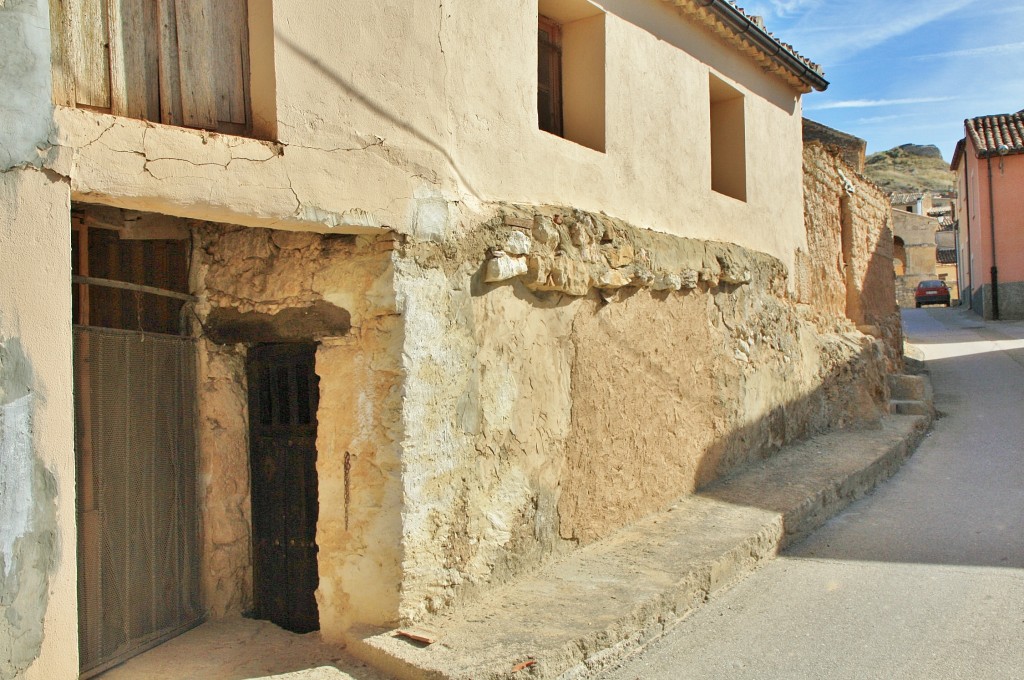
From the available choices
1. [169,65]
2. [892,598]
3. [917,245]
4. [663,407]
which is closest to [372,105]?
[169,65]

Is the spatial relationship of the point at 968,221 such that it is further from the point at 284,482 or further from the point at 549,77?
the point at 284,482

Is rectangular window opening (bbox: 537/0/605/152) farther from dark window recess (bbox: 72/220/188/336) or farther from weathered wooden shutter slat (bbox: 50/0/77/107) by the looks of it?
weathered wooden shutter slat (bbox: 50/0/77/107)

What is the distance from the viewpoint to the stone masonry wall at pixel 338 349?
12.8 ft

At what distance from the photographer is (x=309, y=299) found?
160 inches

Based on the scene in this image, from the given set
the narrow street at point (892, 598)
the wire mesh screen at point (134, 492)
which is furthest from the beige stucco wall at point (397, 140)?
the narrow street at point (892, 598)

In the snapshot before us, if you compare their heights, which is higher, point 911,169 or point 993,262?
point 911,169

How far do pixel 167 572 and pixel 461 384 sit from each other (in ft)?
5.85

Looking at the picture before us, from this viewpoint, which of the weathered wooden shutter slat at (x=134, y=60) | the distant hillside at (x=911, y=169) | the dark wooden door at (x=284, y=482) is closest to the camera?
the weathered wooden shutter slat at (x=134, y=60)

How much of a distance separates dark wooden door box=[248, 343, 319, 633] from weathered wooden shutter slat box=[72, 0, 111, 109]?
1607 mm

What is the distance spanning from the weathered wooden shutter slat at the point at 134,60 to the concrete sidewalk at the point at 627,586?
2.51 m

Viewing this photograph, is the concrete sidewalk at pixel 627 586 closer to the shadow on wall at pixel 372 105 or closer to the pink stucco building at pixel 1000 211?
the shadow on wall at pixel 372 105

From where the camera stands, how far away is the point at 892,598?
4.83m

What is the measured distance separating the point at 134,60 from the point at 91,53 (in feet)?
0.60

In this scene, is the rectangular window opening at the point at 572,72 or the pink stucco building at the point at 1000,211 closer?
the rectangular window opening at the point at 572,72
